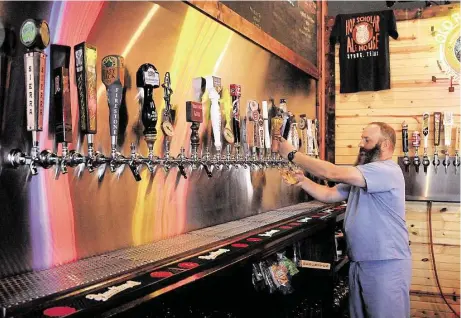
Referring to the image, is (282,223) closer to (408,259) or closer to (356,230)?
(356,230)

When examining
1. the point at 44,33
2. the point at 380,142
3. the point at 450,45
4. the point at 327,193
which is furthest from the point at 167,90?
the point at 450,45

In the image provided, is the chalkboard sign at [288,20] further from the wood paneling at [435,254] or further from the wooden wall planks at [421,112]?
the wood paneling at [435,254]

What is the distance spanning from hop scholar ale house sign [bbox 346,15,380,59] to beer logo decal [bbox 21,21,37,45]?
3876 millimetres

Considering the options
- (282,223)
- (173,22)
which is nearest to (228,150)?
(282,223)

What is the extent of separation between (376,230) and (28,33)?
229 cm

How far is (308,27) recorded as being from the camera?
14.8ft

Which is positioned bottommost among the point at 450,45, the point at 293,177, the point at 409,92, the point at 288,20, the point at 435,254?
the point at 435,254

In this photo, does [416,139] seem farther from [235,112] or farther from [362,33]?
[235,112]

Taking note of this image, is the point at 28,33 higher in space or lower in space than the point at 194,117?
higher

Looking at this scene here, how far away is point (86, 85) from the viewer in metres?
1.63

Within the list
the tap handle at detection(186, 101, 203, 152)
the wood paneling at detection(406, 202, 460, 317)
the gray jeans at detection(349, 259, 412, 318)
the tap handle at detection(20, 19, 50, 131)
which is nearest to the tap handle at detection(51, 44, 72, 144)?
the tap handle at detection(20, 19, 50, 131)

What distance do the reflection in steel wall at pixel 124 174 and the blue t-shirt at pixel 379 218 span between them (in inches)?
28.7

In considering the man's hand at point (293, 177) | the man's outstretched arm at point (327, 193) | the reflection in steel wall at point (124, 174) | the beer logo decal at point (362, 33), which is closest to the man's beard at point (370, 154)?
Answer: the man's outstretched arm at point (327, 193)

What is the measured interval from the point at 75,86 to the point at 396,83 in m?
3.73
